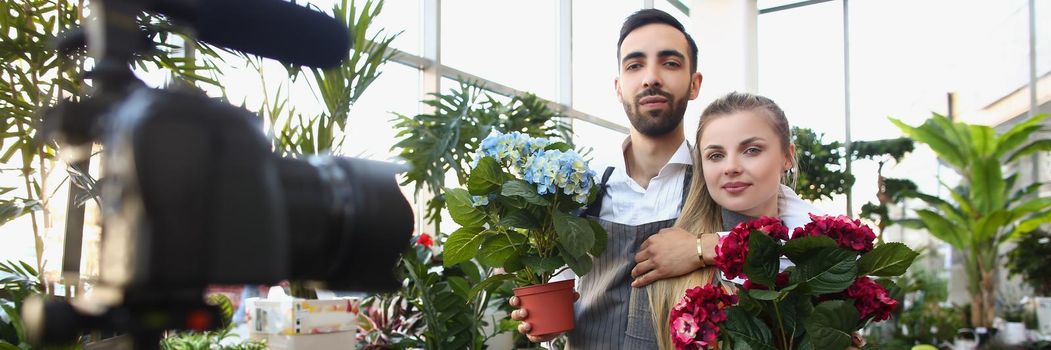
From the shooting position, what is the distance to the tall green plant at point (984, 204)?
628cm

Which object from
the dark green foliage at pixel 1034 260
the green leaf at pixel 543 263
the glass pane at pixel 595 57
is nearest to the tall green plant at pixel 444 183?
the green leaf at pixel 543 263

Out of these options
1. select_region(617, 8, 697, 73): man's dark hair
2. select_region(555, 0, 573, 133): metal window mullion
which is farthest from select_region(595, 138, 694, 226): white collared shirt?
select_region(555, 0, 573, 133): metal window mullion

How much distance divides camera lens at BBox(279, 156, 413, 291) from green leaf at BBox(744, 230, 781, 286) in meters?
0.73

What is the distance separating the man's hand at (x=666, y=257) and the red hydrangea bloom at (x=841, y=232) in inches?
8.6

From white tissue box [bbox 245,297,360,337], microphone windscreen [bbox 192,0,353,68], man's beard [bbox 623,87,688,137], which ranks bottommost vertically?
white tissue box [bbox 245,297,360,337]

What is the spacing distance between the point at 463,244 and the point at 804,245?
70 centimetres

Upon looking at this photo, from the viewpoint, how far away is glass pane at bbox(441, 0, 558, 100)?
17.3ft

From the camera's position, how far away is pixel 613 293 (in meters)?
1.67

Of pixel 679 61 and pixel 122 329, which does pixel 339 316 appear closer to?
pixel 679 61

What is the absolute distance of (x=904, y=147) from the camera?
7.41 meters

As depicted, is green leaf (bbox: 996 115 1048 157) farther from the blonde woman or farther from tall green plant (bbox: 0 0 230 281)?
tall green plant (bbox: 0 0 230 281)

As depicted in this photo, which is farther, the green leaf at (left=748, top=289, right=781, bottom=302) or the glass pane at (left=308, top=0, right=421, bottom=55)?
the glass pane at (left=308, top=0, right=421, bottom=55)

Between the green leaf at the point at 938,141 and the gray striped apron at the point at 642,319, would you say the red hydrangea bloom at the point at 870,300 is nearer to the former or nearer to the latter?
the gray striped apron at the point at 642,319

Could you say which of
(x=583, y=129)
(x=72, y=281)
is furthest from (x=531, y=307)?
(x=583, y=129)
